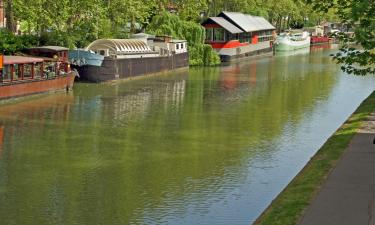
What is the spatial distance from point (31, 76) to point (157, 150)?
832 inches

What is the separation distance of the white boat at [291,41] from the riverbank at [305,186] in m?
95.9

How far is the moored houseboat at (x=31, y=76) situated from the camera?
1804 inches

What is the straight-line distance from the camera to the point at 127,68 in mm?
64250

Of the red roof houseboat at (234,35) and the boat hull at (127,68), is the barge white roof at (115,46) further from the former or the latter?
the red roof houseboat at (234,35)

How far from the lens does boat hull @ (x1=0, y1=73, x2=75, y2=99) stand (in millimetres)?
45219

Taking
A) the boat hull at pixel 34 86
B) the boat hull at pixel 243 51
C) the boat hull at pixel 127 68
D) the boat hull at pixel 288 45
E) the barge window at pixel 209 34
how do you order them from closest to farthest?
1. the boat hull at pixel 34 86
2. the boat hull at pixel 127 68
3. the boat hull at pixel 243 51
4. the barge window at pixel 209 34
5. the boat hull at pixel 288 45

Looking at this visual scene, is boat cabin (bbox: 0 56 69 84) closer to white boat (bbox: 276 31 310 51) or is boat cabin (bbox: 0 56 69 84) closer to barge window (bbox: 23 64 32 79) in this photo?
barge window (bbox: 23 64 32 79)

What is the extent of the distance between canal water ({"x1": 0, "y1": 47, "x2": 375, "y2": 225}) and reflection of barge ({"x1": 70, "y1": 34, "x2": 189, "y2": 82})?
156 cm

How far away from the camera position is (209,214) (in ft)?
69.3

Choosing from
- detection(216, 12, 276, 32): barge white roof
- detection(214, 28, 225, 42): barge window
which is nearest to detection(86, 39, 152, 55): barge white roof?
detection(214, 28, 225, 42): barge window

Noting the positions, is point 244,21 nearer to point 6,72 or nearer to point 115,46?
point 115,46

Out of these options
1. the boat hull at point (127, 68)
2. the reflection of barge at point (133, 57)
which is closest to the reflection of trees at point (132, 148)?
the boat hull at point (127, 68)

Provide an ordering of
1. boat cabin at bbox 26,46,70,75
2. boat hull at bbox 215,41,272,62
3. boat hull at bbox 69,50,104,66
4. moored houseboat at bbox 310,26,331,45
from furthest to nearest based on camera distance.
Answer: moored houseboat at bbox 310,26,331,45 → boat hull at bbox 215,41,272,62 → boat hull at bbox 69,50,104,66 → boat cabin at bbox 26,46,70,75

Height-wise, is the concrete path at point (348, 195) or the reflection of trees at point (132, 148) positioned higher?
the concrete path at point (348, 195)
